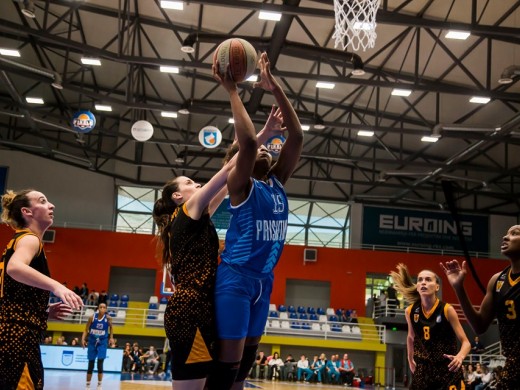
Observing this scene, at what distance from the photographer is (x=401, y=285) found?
283 inches

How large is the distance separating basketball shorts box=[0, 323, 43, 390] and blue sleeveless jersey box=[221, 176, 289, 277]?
1349 mm

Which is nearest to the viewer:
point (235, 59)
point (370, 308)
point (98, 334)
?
point (235, 59)

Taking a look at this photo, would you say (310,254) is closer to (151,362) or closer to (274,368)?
(274,368)

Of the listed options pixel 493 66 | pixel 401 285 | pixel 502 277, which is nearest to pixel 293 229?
→ pixel 493 66

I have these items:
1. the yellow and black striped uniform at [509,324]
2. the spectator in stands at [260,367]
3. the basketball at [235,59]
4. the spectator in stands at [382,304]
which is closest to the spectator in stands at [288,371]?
the spectator in stands at [260,367]

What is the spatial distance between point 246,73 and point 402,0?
50.5ft

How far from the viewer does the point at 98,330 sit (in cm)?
1495

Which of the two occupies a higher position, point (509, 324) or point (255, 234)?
point (255, 234)

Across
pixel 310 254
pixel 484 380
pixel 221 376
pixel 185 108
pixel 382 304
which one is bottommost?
pixel 484 380

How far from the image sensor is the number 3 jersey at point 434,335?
6352 millimetres

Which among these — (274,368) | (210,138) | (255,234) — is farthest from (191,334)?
(274,368)

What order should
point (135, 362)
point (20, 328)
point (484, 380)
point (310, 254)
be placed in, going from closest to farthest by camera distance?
1. point (20, 328)
2. point (484, 380)
3. point (135, 362)
4. point (310, 254)

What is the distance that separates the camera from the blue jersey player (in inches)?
144

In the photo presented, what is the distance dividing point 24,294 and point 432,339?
4.13 m
